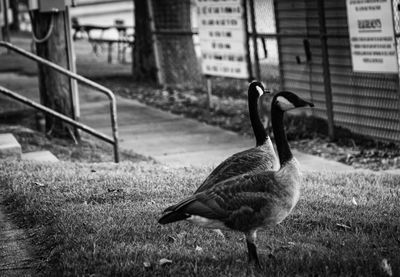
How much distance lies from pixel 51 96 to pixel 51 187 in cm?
432

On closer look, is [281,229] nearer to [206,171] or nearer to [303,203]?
[303,203]

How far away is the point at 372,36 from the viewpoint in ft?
36.4

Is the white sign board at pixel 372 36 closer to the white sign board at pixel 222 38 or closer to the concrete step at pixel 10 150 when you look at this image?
the white sign board at pixel 222 38

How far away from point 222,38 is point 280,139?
915 cm

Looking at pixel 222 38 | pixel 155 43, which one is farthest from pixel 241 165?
pixel 155 43

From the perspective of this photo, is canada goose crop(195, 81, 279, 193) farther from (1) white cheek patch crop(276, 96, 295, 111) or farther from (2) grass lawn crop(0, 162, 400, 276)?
(1) white cheek patch crop(276, 96, 295, 111)

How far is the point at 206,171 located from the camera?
9.64 m

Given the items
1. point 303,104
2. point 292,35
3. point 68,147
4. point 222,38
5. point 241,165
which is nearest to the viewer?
point 303,104

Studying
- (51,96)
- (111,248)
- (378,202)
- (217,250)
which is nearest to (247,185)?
(217,250)

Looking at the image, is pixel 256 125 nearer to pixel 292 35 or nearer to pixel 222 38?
pixel 292 35

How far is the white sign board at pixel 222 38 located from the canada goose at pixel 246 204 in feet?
28.7

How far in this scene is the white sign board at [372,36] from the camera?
10758 mm

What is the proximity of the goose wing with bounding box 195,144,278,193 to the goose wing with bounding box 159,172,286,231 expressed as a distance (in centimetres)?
59

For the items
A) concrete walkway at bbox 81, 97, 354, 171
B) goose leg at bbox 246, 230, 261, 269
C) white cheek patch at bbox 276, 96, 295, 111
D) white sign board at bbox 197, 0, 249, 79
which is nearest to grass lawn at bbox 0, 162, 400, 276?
goose leg at bbox 246, 230, 261, 269
